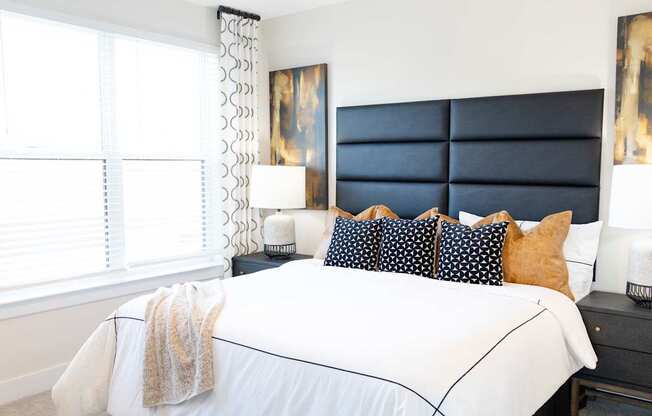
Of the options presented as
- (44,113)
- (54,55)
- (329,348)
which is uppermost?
(54,55)

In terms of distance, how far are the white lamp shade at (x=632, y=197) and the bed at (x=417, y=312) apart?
15.9 inches

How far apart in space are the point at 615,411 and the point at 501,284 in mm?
982

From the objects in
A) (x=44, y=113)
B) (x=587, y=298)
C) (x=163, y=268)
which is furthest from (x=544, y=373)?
(x=44, y=113)

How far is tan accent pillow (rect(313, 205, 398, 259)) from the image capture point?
3887 millimetres

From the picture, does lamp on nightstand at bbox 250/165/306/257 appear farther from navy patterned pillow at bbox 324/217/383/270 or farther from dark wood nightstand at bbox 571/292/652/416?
dark wood nightstand at bbox 571/292/652/416

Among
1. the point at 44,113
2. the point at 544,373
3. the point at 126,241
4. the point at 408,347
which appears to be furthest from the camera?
the point at 126,241

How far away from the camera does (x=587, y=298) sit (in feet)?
10.2

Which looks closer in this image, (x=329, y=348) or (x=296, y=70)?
(x=329, y=348)

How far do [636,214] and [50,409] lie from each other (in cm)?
335

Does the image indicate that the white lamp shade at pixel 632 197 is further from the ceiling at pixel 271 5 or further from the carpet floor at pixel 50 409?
the ceiling at pixel 271 5

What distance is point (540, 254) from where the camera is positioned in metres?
3.07

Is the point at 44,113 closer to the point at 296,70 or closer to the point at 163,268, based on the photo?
the point at 163,268

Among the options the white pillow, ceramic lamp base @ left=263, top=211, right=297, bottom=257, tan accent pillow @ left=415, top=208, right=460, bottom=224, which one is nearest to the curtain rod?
ceramic lamp base @ left=263, top=211, right=297, bottom=257

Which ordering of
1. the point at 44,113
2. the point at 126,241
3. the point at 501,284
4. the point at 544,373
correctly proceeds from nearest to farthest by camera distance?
the point at 544,373 → the point at 501,284 → the point at 44,113 → the point at 126,241
